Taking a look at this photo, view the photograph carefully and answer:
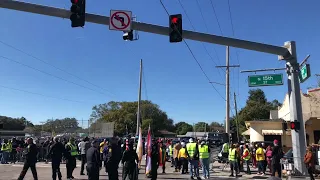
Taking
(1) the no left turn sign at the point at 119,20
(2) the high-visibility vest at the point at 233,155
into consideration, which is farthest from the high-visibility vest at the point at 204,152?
(1) the no left turn sign at the point at 119,20

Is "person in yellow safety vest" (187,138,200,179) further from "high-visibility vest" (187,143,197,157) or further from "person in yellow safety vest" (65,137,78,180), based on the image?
"person in yellow safety vest" (65,137,78,180)

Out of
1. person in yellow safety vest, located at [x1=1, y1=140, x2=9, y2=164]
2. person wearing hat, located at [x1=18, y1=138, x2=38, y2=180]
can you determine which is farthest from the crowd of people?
person in yellow safety vest, located at [x1=1, y1=140, x2=9, y2=164]

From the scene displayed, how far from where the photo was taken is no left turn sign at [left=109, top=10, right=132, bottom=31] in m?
12.7

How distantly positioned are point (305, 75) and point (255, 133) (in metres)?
21.1

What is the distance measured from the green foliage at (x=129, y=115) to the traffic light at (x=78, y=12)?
88.7 metres

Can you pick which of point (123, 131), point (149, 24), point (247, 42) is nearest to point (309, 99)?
point (247, 42)

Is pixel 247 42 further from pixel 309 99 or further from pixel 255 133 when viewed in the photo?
pixel 255 133

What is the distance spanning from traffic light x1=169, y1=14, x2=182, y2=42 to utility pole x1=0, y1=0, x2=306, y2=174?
0.34 metres

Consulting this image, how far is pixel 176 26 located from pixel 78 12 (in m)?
3.66

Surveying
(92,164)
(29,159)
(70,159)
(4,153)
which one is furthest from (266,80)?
(4,153)

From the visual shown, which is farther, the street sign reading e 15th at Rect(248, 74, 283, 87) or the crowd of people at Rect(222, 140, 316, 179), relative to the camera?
the street sign reading e 15th at Rect(248, 74, 283, 87)

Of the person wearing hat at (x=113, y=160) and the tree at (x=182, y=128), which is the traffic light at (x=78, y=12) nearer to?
the person wearing hat at (x=113, y=160)

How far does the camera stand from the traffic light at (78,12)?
11.8 m

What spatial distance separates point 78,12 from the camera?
38.9 ft
